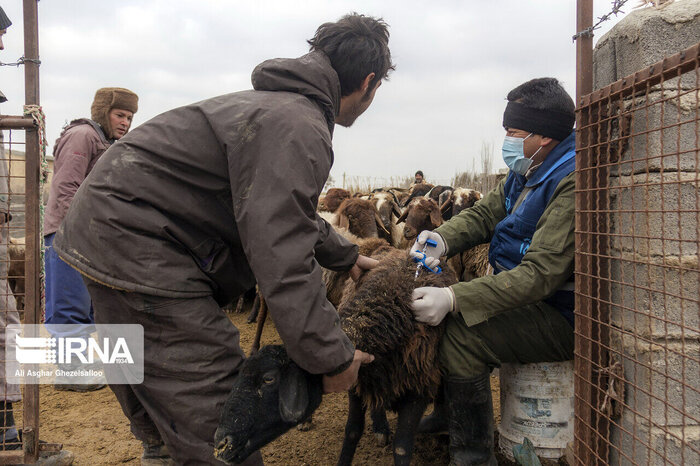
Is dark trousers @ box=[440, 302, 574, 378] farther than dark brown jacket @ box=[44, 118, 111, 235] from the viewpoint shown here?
No

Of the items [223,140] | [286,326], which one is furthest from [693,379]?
[223,140]

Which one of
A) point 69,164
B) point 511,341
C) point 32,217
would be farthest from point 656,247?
point 69,164

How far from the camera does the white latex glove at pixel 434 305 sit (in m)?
2.64

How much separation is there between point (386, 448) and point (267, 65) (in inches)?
107

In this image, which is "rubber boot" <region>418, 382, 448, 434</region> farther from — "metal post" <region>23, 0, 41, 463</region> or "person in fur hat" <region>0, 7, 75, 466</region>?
"metal post" <region>23, 0, 41, 463</region>

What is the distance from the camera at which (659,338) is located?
7.02ft

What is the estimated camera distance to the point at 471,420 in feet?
9.09

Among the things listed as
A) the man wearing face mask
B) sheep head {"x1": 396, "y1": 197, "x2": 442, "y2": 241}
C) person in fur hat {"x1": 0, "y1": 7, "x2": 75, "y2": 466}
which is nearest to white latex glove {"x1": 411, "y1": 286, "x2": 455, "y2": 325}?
the man wearing face mask

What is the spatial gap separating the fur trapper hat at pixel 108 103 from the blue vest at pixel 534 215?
372cm

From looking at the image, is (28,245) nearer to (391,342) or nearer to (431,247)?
(391,342)

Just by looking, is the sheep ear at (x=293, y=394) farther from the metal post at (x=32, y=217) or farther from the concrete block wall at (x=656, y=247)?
the metal post at (x=32, y=217)

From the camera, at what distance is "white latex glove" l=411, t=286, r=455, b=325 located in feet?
8.66

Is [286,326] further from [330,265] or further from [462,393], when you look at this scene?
[462,393]

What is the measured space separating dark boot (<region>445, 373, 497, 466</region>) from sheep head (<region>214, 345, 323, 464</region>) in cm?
107
